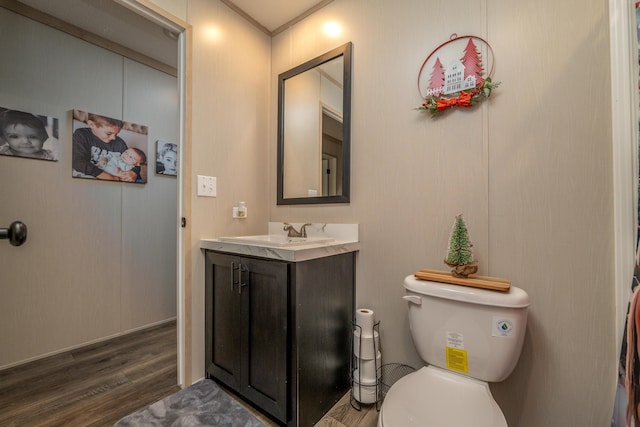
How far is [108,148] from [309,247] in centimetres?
205

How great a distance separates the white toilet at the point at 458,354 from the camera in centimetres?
88

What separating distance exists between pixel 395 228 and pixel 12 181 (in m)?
2.51

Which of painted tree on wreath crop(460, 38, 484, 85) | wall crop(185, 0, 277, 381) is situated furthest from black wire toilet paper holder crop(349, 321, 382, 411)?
painted tree on wreath crop(460, 38, 484, 85)

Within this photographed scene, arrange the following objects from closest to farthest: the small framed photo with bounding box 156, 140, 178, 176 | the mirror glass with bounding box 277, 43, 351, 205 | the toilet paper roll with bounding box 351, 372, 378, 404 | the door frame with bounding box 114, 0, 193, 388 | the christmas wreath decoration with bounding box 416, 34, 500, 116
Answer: the christmas wreath decoration with bounding box 416, 34, 500, 116
the toilet paper roll with bounding box 351, 372, 378, 404
the door frame with bounding box 114, 0, 193, 388
the mirror glass with bounding box 277, 43, 351, 205
the small framed photo with bounding box 156, 140, 178, 176

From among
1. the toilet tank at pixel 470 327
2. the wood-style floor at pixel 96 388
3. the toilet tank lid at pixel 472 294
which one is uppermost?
the toilet tank lid at pixel 472 294

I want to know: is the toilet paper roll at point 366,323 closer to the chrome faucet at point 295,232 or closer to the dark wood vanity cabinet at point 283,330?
the dark wood vanity cabinet at point 283,330

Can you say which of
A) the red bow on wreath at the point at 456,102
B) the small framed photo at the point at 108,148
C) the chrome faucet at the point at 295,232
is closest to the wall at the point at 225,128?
the chrome faucet at the point at 295,232

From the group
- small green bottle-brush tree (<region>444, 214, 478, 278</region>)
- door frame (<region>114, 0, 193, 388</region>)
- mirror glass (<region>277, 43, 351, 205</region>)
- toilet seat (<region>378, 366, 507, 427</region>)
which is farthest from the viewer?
mirror glass (<region>277, 43, 351, 205</region>)

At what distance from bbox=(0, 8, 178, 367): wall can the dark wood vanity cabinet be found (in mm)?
1197

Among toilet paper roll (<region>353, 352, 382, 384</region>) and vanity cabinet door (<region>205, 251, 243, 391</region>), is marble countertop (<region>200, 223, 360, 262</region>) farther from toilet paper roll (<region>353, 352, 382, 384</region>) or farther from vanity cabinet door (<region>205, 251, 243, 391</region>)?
toilet paper roll (<region>353, 352, 382, 384</region>)

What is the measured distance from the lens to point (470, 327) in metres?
1.06

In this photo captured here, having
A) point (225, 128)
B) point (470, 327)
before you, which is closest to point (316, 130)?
point (225, 128)

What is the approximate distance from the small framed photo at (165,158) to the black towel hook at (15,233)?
101 cm

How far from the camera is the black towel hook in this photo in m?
1.71
